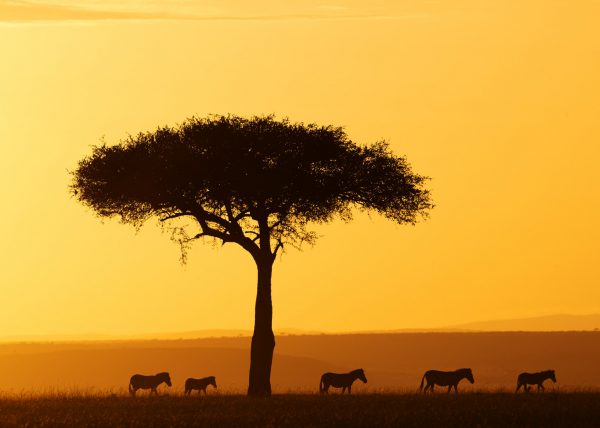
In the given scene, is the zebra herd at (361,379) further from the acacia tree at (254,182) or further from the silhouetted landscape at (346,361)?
the silhouetted landscape at (346,361)

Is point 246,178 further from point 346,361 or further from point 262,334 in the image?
point 346,361

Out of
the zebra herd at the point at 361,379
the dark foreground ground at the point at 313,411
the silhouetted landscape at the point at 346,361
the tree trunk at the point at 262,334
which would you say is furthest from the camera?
the silhouetted landscape at the point at 346,361

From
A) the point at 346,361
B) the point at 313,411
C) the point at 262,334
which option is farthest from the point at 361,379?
the point at 346,361

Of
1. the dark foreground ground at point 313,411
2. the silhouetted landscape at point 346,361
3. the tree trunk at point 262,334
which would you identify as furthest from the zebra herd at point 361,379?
the silhouetted landscape at point 346,361

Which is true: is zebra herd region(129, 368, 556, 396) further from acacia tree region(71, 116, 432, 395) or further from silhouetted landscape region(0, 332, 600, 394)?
silhouetted landscape region(0, 332, 600, 394)

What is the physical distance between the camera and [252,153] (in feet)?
179

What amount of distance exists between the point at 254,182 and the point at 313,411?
1527 cm

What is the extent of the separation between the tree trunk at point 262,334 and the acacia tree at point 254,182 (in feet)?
0.13

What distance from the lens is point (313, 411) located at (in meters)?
40.2

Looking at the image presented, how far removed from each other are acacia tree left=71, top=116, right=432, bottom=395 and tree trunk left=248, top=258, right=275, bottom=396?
4 centimetres

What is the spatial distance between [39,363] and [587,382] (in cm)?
6400

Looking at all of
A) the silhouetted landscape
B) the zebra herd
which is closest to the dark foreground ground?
the zebra herd

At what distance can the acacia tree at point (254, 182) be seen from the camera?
177 feet

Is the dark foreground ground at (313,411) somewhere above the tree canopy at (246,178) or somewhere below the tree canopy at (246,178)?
below
